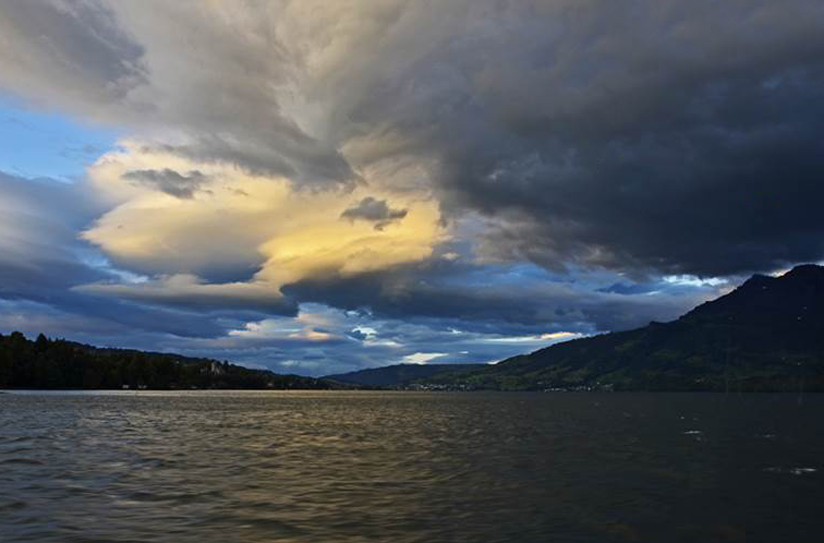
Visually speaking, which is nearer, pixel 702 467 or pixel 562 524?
pixel 562 524

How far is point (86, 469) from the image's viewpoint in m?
52.8

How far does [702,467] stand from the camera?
62969 mm

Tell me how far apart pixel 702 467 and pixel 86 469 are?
178 ft

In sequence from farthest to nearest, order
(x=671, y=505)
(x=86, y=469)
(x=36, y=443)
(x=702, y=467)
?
(x=36, y=443)
(x=702, y=467)
(x=86, y=469)
(x=671, y=505)

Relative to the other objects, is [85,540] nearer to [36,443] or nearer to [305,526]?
[305,526]

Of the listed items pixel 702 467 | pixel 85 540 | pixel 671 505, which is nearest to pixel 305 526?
pixel 85 540

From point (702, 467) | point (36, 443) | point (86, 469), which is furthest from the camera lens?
point (36, 443)

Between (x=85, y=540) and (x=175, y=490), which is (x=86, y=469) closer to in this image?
(x=175, y=490)

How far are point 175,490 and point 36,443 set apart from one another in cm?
4033

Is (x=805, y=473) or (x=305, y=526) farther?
(x=805, y=473)

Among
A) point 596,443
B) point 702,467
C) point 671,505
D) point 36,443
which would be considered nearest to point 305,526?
point 671,505

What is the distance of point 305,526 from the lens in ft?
111

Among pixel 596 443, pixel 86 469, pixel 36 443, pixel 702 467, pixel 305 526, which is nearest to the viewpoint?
pixel 305 526

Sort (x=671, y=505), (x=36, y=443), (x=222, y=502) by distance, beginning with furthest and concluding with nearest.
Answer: (x=36, y=443), (x=671, y=505), (x=222, y=502)
